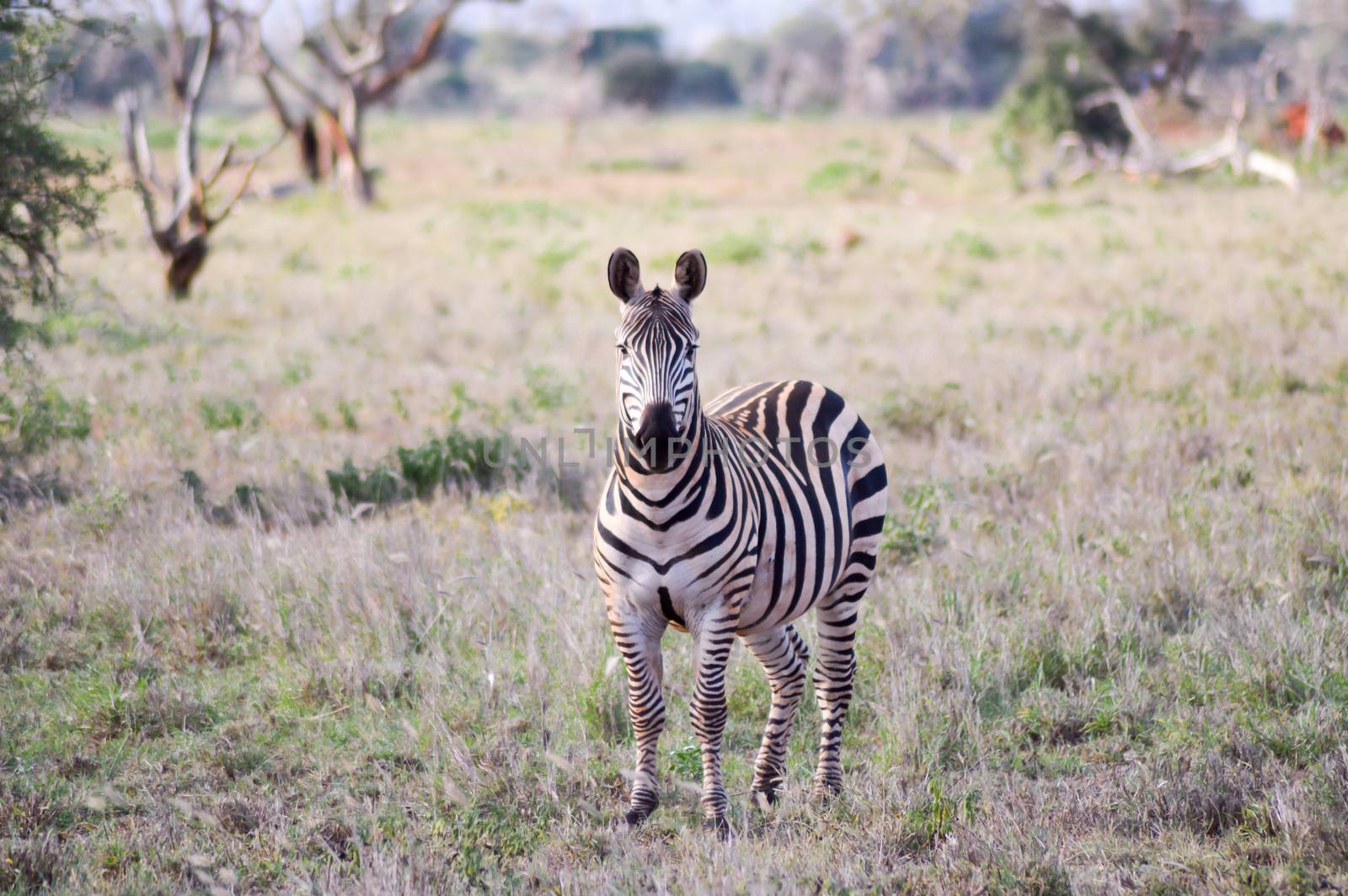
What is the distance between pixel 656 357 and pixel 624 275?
0.40m

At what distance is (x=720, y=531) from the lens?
11.9ft

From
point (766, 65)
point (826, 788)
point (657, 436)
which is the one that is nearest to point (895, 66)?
point (766, 65)

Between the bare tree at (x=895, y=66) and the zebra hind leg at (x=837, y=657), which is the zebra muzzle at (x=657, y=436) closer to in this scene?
the zebra hind leg at (x=837, y=657)

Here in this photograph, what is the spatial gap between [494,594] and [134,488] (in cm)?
285

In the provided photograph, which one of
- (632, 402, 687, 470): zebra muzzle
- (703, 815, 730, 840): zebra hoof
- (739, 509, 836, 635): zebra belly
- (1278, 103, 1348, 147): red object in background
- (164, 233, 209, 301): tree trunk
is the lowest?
(703, 815, 730, 840): zebra hoof

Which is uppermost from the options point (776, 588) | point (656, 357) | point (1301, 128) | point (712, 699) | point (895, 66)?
point (895, 66)

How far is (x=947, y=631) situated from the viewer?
206 inches

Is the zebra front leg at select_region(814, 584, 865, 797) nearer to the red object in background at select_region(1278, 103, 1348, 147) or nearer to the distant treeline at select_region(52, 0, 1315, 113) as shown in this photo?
the red object in background at select_region(1278, 103, 1348, 147)

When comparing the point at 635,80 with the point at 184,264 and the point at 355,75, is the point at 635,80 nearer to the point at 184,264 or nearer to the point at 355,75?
the point at 355,75

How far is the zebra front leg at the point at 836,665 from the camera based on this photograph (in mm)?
4359

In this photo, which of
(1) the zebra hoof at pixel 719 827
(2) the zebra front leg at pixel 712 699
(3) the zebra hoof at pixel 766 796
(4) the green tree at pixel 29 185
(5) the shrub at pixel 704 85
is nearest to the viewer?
(2) the zebra front leg at pixel 712 699

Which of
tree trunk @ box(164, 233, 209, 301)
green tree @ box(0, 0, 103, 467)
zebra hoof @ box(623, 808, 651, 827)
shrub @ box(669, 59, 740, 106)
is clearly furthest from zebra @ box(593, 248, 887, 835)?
shrub @ box(669, 59, 740, 106)

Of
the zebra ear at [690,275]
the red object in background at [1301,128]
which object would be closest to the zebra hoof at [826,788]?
the zebra ear at [690,275]

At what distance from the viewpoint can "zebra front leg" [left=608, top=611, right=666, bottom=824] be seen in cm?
378
